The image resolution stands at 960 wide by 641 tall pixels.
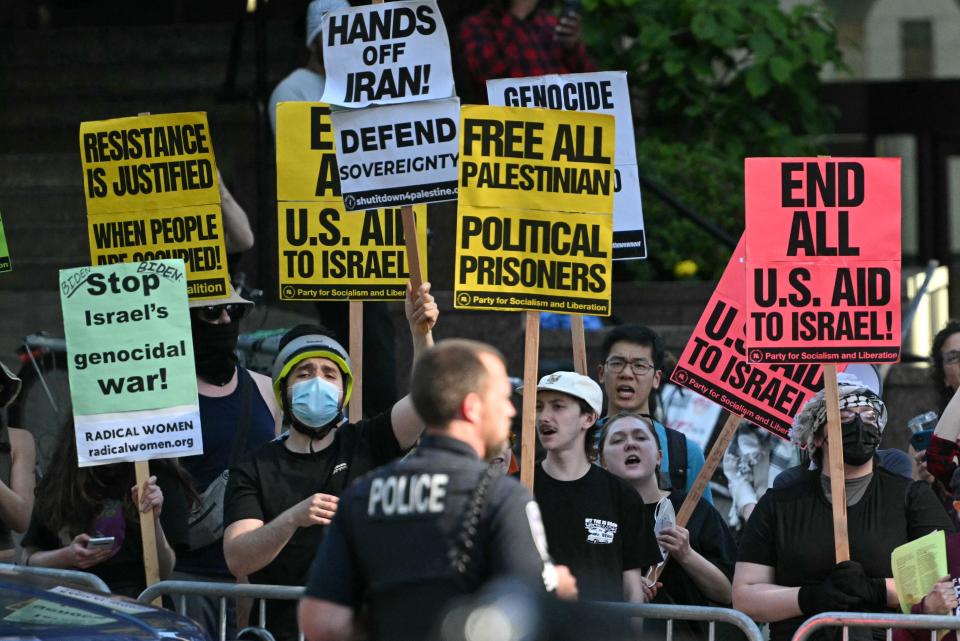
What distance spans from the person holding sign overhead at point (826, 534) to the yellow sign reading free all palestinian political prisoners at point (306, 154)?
2.50 metres

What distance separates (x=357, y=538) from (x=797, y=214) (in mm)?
2966

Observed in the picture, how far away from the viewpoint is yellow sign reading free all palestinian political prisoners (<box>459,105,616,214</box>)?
25.8 ft

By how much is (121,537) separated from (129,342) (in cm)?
77

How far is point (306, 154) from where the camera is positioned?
873cm

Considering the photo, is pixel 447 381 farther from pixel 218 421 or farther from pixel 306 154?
pixel 306 154

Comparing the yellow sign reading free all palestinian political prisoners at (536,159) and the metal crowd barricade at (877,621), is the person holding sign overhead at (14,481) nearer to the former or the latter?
the yellow sign reading free all palestinian political prisoners at (536,159)

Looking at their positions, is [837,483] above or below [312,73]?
below

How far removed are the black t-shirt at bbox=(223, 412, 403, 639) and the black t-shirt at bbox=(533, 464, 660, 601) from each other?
0.64 m

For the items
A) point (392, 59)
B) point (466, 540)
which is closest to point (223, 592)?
point (466, 540)

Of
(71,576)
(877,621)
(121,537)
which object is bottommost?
(877,621)

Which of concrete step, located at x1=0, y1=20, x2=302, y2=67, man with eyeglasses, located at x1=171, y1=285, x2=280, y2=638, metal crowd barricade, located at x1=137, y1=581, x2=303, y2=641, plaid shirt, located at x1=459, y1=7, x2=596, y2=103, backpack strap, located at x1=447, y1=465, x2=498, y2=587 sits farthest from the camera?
concrete step, located at x1=0, y1=20, x2=302, y2=67

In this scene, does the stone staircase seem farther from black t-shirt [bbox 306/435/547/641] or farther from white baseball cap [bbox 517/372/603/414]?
black t-shirt [bbox 306/435/547/641]

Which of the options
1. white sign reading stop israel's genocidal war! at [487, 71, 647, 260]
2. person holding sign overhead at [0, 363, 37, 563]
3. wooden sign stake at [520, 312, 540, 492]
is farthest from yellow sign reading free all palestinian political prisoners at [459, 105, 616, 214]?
person holding sign overhead at [0, 363, 37, 563]

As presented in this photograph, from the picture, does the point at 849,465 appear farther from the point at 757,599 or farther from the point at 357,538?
the point at 357,538
